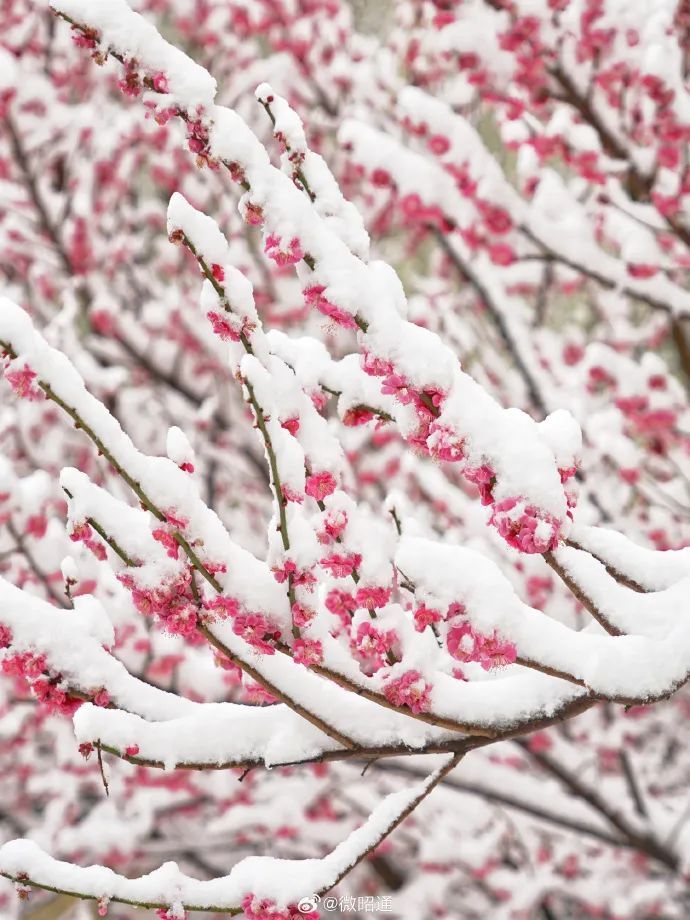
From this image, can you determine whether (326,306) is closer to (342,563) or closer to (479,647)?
(342,563)

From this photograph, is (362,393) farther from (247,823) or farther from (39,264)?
(39,264)

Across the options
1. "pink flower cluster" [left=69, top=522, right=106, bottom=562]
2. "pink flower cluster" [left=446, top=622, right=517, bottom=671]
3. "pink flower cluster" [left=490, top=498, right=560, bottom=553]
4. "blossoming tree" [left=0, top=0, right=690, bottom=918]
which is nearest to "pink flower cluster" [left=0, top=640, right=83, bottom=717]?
"blossoming tree" [left=0, top=0, right=690, bottom=918]

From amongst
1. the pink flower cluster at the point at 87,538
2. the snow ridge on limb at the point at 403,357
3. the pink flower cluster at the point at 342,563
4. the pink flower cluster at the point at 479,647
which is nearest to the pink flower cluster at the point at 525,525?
the snow ridge on limb at the point at 403,357

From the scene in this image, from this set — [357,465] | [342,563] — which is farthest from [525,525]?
[357,465]

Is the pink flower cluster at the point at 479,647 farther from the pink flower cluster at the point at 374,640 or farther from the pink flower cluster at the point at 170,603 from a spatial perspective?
the pink flower cluster at the point at 170,603

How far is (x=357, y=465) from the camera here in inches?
251

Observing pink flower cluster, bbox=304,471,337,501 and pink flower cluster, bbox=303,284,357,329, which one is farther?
pink flower cluster, bbox=304,471,337,501

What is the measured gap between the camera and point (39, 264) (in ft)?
21.6

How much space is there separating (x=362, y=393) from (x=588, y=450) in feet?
11.1

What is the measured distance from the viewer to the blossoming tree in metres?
1.43

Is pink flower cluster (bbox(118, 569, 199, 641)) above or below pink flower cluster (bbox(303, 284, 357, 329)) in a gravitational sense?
below

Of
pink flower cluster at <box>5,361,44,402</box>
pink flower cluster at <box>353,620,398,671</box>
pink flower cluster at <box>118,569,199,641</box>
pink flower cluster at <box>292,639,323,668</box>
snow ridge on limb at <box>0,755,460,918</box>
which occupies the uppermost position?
pink flower cluster at <box>5,361,44,402</box>

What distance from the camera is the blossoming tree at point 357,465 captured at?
143 cm
